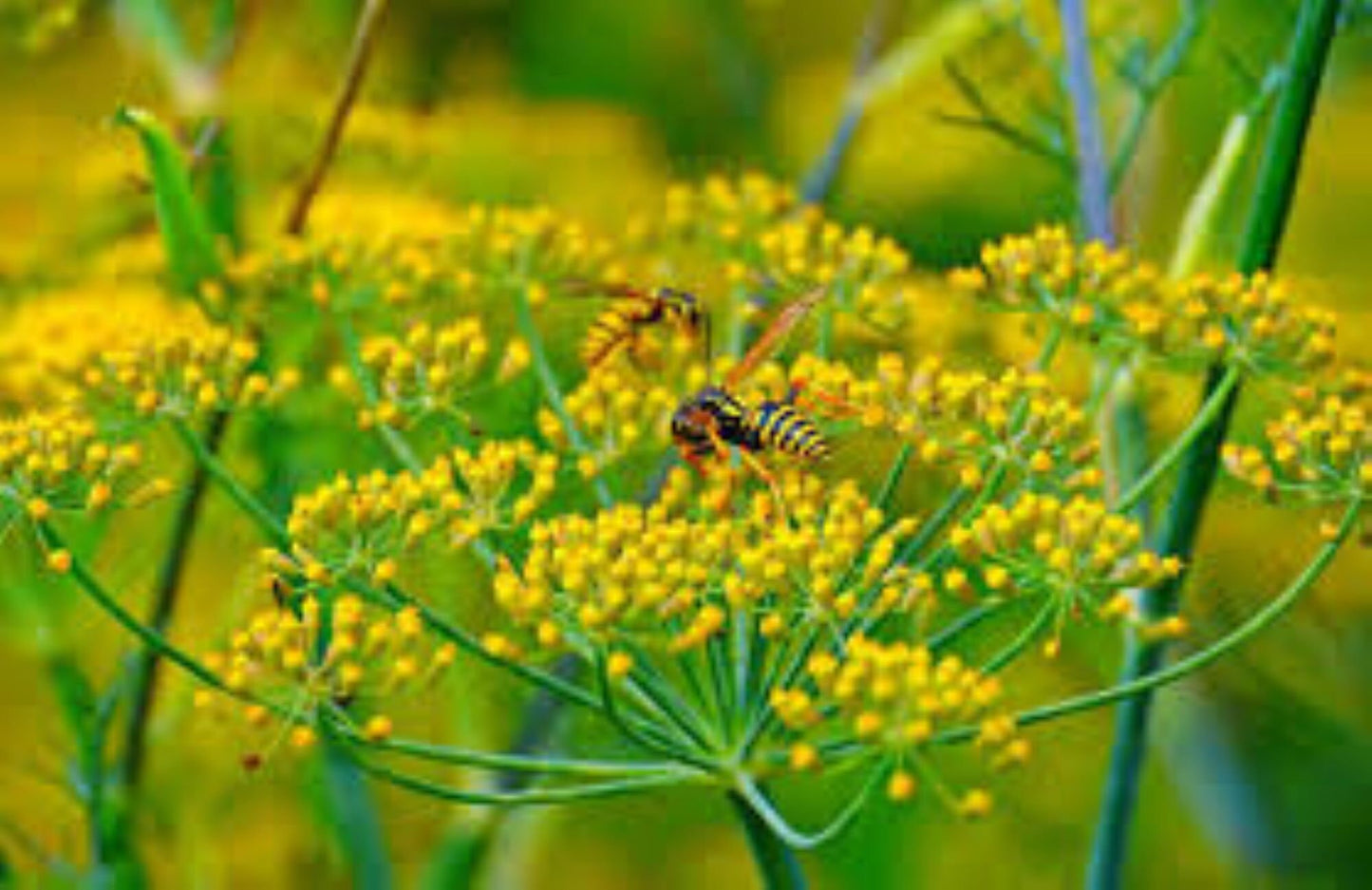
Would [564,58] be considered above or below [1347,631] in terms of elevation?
above

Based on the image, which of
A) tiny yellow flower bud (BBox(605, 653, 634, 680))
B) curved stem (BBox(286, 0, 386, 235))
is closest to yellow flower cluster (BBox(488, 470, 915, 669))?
tiny yellow flower bud (BBox(605, 653, 634, 680))

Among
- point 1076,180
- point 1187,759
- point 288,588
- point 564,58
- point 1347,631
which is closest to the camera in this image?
point 288,588

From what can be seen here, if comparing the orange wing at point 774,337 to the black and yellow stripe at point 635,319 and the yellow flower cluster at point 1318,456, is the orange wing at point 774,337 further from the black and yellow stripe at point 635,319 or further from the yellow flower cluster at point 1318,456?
the yellow flower cluster at point 1318,456

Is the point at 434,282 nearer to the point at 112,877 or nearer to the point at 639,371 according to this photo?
the point at 639,371

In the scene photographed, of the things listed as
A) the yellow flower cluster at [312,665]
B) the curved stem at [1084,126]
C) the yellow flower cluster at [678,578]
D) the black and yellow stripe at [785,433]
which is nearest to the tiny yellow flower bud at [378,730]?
the yellow flower cluster at [312,665]

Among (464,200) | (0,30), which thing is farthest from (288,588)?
(464,200)
